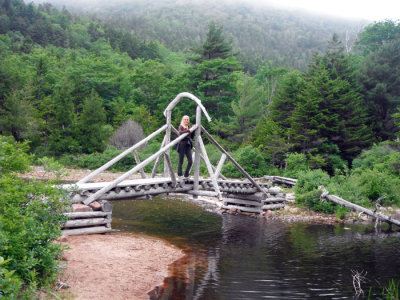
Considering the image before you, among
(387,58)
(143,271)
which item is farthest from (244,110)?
(143,271)

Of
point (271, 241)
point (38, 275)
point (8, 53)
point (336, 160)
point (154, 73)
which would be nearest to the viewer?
point (38, 275)

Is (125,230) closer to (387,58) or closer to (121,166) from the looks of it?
(121,166)

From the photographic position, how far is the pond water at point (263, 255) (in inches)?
350

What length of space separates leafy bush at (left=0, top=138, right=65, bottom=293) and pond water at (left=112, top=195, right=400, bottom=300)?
228 centimetres

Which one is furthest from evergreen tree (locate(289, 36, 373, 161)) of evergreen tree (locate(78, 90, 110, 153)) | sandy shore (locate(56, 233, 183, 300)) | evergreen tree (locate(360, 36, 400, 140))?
sandy shore (locate(56, 233, 183, 300))

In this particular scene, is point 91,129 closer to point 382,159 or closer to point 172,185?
point 382,159

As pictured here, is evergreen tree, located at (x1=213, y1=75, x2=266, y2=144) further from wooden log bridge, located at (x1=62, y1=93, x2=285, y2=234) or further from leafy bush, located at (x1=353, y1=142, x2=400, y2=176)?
wooden log bridge, located at (x1=62, y1=93, x2=285, y2=234)

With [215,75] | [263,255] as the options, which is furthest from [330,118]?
[263,255]

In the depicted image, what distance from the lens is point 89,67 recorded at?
179 ft

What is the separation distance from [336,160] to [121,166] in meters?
18.6

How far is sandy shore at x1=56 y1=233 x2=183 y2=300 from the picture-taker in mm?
7836

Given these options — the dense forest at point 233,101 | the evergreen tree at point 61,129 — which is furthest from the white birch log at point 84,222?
the evergreen tree at point 61,129

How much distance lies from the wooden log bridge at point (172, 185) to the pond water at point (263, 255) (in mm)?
1372

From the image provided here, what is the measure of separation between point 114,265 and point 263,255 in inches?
181
